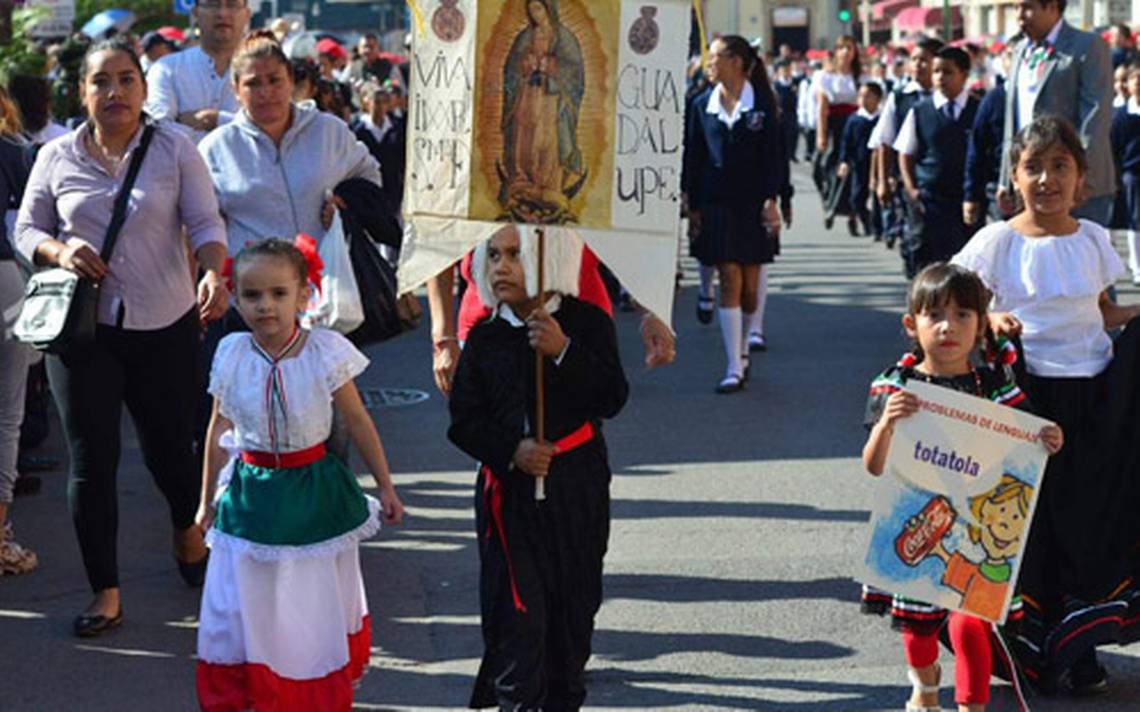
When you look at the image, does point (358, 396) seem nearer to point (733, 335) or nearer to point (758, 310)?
point (733, 335)

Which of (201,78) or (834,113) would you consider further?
(834,113)

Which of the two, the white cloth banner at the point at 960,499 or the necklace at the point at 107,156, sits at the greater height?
the necklace at the point at 107,156

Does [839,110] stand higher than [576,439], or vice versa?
[839,110]

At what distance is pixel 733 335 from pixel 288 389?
6.39 meters

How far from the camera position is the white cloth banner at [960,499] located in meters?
5.59

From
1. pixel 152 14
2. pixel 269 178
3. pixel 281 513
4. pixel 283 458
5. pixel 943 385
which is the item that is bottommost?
pixel 281 513

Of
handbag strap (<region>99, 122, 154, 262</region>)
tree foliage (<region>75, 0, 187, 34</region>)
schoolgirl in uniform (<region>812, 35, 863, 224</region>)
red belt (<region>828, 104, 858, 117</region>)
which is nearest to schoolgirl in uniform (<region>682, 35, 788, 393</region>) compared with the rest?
handbag strap (<region>99, 122, 154, 262</region>)

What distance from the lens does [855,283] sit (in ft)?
→ 58.8

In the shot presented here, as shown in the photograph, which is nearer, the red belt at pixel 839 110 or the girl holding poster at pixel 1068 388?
the girl holding poster at pixel 1068 388

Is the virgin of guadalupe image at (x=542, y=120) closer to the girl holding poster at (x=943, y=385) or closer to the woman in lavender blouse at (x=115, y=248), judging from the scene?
the girl holding poster at (x=943, y=385)

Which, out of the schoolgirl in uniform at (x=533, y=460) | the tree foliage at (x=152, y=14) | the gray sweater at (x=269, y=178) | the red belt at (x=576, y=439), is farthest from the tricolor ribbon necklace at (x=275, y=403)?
the tree foliage at (x=152, y=14)

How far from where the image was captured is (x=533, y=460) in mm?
5535

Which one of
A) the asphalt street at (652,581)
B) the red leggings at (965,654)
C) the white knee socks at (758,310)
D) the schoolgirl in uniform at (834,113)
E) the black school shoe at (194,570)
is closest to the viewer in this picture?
the red leggings at (965,654)

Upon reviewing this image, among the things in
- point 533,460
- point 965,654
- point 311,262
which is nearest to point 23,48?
point 311,262
